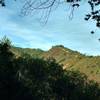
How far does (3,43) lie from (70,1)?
2600 inches

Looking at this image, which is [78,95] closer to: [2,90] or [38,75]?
[38,75]

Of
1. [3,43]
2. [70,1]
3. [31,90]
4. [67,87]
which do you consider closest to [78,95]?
[67,87]

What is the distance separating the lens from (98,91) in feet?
389

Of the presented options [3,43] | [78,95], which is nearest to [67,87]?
[78,95]

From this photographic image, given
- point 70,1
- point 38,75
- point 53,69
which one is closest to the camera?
point 70,1

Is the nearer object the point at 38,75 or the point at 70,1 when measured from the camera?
the point at 70,1

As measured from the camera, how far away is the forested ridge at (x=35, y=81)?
2702 inches

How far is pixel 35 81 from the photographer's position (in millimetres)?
90438

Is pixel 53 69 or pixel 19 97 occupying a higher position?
pixel 53 69

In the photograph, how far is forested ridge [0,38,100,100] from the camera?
68.6m

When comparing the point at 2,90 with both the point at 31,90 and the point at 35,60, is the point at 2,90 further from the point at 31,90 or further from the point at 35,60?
the point at 35,60

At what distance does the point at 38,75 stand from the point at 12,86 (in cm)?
2420

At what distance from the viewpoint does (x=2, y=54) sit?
71750 millimetres

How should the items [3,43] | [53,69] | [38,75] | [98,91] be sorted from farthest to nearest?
[98,91] → [53,69] → [38,75] → [3,43]
